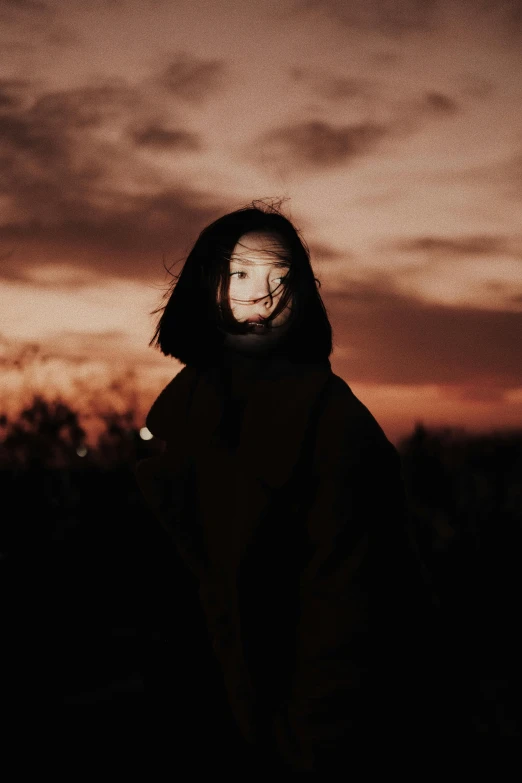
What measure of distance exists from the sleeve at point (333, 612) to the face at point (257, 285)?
1.15ft

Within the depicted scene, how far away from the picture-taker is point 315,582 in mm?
1849

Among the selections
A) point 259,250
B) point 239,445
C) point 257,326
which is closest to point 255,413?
point 239,445

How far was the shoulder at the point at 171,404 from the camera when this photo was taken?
7.54 ft

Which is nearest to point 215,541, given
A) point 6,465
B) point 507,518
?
point 6,465

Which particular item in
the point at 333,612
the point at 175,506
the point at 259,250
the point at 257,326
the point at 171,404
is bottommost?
the point at 333,612

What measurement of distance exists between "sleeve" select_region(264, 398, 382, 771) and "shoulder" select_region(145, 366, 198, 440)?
0.52 metres

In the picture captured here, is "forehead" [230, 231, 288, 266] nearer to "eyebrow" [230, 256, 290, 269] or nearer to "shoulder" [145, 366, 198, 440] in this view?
"eyebrow" [230, 256, 290, 269]

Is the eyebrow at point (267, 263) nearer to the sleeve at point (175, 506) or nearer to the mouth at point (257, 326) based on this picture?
the mouth at point (257, 326)

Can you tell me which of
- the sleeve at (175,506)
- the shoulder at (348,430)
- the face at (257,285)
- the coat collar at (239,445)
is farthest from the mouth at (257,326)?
the sleeve at (175,506)

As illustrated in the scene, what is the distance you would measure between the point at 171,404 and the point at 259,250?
0.51m

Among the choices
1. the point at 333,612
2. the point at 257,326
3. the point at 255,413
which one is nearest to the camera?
the point at 333,612

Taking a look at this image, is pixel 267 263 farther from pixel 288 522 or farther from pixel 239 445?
pixel 288 522

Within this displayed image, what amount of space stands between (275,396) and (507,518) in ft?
24.6

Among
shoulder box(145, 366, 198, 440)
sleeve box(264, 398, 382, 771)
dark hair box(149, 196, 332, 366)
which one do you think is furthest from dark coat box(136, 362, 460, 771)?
shoulder box(145, 366, 198, 440)
